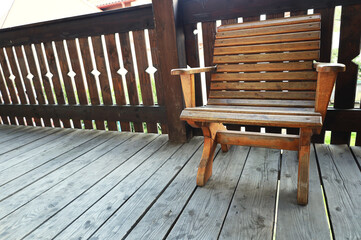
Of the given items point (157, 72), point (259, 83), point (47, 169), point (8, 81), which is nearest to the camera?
point (259, 83)

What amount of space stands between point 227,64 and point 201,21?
1.62ft

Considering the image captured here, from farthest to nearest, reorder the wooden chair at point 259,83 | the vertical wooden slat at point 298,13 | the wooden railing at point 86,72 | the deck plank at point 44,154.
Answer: the wooden railing at point 86,72, the deck plank at point 44,154, the vertical wooden slat at point 298,13, the wooden chair at point 259,83

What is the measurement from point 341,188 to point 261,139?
1.60 ft

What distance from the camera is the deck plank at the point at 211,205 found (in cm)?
116

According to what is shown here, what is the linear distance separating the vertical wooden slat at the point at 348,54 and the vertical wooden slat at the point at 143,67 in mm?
1500

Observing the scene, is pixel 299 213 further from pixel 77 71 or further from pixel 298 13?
pixel 77 71

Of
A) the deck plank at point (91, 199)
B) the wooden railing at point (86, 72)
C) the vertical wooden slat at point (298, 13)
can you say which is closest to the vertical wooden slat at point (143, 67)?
the wooden railing at point (86, 72)

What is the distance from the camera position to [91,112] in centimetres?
272

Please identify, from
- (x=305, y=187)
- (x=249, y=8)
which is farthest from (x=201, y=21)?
(x=305, y=187)

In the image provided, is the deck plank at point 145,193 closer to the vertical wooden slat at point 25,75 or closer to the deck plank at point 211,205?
the deck plank at point 211,205

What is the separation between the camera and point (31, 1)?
7.77 meters

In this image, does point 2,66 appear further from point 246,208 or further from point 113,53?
point 246,208

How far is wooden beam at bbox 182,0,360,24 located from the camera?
68.4 inches

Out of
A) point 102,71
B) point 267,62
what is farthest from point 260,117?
point 102,71
